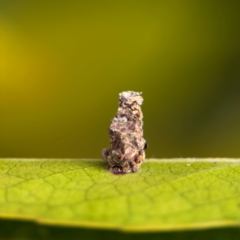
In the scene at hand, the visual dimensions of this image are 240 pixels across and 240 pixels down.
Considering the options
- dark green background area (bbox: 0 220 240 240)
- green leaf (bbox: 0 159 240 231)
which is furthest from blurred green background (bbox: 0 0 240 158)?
dark green background area (bbox: 0 220 240 240)

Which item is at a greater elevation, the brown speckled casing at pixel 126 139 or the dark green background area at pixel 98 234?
the brown speckled casing at pixel 126 139

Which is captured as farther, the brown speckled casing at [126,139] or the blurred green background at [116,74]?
the blurred green background at [116,74]

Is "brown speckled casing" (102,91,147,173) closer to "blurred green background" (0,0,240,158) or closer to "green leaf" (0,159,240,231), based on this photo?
"green leaf" (0,159,240,231)

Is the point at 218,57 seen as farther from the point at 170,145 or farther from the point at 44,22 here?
the point at 44,22

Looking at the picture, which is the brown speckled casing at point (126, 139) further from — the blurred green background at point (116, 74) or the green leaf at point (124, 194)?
the blurred green background at point (116, 74)

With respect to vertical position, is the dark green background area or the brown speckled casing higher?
the brown speckled casing

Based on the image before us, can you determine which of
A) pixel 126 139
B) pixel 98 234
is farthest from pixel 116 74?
pixel 98 234

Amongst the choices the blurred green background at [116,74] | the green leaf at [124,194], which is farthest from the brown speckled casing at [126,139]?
the blurred green background at [116,74]
